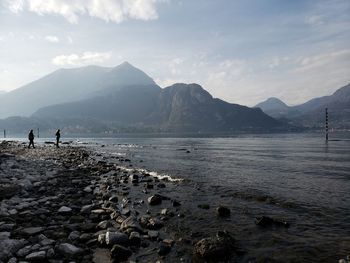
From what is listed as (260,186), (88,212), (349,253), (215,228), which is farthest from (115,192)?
(349,253)

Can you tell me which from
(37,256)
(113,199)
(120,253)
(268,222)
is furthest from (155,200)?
(37,256)

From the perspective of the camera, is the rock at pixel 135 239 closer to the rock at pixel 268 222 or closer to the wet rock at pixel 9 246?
the wet rock at pixel 9 246

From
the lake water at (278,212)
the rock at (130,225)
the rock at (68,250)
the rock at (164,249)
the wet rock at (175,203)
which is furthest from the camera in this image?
the wet rock at (175,203)

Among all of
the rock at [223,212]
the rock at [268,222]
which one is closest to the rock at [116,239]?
the rock at [223,212]

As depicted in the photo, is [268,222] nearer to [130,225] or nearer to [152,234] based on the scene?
[152,234]

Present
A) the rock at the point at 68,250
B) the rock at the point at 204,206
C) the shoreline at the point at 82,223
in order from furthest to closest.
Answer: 1. the rock at the point at 204,206
2. the shoreline at the point at 82,223
3. the rock at the point at 68,250

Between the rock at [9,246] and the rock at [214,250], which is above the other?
the rock at [9,246]

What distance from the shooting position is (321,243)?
45.9 feet

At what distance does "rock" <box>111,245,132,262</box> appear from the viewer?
12.1 metres

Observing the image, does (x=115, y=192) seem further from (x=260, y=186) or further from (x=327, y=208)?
(x=327, y=208)

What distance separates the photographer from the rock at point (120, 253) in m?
12.1

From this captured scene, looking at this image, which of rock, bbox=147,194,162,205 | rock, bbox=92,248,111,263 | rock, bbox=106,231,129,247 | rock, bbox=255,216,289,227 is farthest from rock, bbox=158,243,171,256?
rock, bbox=147,194,162,205

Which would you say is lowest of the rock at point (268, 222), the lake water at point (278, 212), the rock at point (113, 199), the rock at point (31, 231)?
the lake water at point (278, 212)

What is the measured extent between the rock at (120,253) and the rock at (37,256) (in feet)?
8.51
